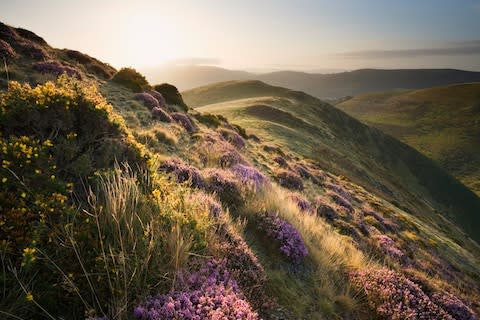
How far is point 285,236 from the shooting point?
6918mm

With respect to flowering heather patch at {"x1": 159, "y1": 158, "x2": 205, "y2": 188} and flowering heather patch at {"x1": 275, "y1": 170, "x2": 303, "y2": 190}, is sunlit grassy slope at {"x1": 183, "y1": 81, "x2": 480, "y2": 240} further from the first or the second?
flowering heather patch at {"x1": 159, "y1": 158, "x2": 205, "y2": 188}

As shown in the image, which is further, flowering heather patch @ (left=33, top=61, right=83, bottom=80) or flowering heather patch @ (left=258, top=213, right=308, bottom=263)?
flowering heather patch @ (left=33, top=61, right=83, bottom=80)

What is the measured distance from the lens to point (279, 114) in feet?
186

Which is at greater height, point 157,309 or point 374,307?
point 157,309

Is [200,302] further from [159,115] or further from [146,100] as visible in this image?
[146,100]

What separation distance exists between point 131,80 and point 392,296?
2242 centimetres

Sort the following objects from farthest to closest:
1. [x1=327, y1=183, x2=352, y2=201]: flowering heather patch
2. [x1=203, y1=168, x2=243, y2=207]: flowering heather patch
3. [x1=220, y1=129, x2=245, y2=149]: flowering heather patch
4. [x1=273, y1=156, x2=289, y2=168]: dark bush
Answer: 1. [x1=327, y1=183, x2=352, y2=201]: flowering heather patch
2. [x1=220, y1=129, x2=245, y2=149]: flowering heather patch
3. [x1=273, y1=156, x2=289, y2=168]: dark bush
4. [x1=203, y1=168, x2=243, y2=207]: flowering heather patch

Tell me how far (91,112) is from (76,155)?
4.30ft

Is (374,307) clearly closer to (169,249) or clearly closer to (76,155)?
(169,249)

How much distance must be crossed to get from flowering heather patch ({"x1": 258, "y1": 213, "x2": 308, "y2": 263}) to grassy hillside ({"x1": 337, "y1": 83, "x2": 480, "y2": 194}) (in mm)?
117710

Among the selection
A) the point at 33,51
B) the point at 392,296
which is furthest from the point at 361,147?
the point at 392,296

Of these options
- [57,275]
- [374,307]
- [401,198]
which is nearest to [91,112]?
[57,275]

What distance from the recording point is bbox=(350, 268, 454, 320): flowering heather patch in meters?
6.23

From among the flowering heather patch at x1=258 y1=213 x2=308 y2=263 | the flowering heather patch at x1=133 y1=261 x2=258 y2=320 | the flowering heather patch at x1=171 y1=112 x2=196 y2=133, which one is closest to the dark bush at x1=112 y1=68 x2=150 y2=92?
the flowering heather patch at x1=171 y1=112 x2=196 y2=133
